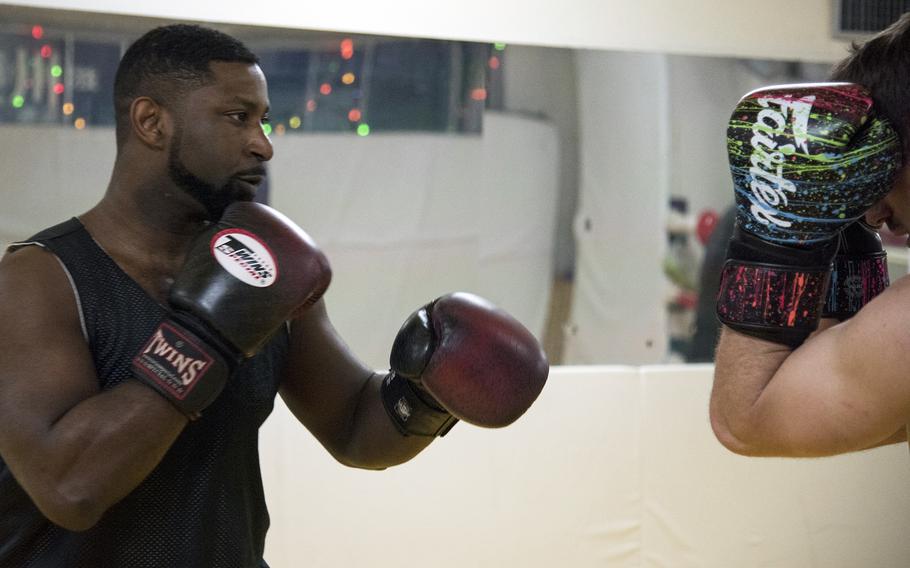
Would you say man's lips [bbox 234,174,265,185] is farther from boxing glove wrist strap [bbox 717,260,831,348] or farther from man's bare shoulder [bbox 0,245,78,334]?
boxing glove wrist strap [bbox 717,260,831,348]

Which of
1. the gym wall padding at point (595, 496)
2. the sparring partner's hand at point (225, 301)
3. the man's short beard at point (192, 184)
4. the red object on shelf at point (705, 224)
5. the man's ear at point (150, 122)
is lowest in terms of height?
the gym wall padding at point (595, 496)

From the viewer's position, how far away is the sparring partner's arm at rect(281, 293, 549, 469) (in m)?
1.47

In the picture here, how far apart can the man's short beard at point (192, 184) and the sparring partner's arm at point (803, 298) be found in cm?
77

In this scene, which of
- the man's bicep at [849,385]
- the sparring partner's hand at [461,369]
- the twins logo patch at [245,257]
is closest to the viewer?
the man's bicep at [849,385]

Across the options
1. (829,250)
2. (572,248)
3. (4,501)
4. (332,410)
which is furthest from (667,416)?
(4,501)

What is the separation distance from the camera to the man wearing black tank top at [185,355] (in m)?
1.26

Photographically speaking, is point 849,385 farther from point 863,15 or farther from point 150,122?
point 863,15

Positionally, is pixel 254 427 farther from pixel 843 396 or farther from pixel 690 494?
pixel 690 494

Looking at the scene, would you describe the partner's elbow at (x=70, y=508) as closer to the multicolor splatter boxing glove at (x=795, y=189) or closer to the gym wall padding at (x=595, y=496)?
the multicolor splatter boxing glove at (x=795, y=189)

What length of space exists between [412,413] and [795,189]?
695 mm

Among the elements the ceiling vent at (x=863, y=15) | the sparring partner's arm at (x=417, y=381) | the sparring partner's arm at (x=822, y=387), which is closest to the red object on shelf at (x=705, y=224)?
the ceiling vent at (x=863, y=15)

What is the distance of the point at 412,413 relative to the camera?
1572 millimetres

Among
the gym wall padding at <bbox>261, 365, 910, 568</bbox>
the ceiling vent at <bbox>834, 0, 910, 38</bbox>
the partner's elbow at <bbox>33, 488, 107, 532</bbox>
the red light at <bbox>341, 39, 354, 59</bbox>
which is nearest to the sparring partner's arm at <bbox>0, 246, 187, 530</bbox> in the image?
the partner's elbow at <bbox>33, 488, 107, 532</bbox>

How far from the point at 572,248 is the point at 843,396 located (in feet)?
6.90
